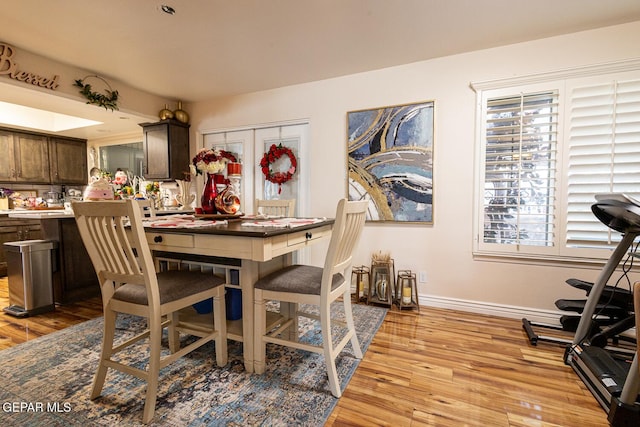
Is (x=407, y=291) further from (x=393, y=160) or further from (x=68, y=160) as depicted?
(x=68, y=160)

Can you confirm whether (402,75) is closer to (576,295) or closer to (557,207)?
(557,207)

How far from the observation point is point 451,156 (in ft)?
9.09

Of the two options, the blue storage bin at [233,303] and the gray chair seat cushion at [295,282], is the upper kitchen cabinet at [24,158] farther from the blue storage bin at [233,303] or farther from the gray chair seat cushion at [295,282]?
the gray chair seat cushion at [295,282]

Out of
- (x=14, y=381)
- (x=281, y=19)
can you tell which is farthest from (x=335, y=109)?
(x=14, y=381)

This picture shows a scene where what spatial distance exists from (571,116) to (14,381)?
4.29 m

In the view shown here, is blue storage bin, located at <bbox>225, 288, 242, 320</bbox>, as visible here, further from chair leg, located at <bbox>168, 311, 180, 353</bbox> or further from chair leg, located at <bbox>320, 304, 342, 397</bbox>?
chair leg, located at <bbox>320, 304, 342, 397</bbox>

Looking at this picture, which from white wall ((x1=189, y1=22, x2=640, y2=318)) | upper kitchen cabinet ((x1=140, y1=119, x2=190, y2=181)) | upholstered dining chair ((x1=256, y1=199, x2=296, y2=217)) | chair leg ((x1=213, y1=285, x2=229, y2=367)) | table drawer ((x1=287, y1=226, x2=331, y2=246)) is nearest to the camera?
table drawer ((x1=287, y1=226, x2=331, y2=246))

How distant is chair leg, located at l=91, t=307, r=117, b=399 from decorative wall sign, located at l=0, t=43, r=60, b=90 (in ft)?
8.80

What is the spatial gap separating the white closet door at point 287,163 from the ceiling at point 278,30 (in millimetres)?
721

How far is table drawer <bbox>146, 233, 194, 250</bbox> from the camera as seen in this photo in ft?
5.21

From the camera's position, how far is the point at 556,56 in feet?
7.92

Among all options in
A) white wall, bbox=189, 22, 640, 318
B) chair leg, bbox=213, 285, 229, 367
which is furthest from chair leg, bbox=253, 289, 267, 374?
white wall, bbox=189, 22, 640, 318

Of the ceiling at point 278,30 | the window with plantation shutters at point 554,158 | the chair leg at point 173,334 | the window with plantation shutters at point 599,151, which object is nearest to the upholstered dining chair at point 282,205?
the chair leg at point 173,334

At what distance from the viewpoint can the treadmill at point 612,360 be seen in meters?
1.29
